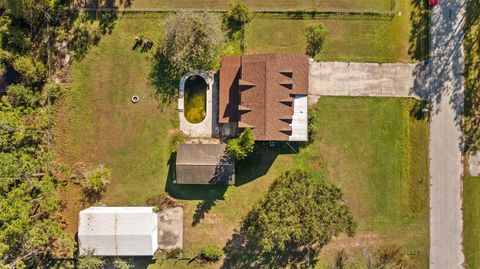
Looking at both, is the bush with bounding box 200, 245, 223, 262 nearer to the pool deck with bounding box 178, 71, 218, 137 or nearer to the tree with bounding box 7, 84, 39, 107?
the pool deck with bounding box 178, 71, 218, 137

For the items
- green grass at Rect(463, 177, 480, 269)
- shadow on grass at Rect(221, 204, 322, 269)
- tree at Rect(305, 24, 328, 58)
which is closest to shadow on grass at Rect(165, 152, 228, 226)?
shadow on grass at Rect(221, 204, 322, 269)

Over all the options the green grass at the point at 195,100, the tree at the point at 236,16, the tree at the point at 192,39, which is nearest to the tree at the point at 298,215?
the green grass at the point at 195,100

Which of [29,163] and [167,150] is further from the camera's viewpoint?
[167,150]

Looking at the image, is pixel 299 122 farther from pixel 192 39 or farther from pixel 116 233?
pixel 116 233

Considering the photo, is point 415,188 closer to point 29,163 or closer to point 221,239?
point 221,239

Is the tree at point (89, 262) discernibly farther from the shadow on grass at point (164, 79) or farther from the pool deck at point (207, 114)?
the shadow on grass at point (164, 79)

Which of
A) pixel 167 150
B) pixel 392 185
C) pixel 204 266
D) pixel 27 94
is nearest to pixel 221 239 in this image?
pixel 204 266
